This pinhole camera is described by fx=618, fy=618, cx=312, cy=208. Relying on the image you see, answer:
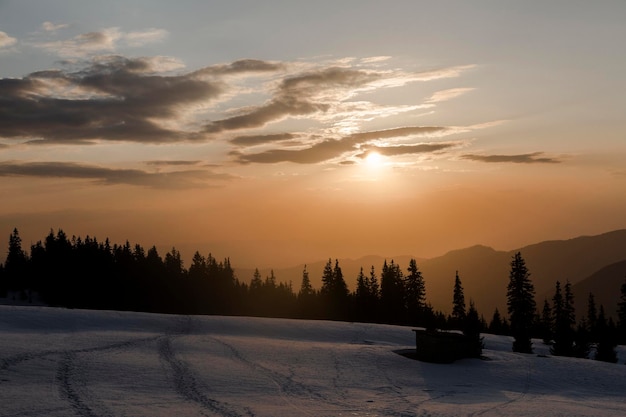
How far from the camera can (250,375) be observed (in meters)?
33.0

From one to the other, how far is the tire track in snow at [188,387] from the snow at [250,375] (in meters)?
0.08

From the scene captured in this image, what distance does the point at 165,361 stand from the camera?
34.6 metres

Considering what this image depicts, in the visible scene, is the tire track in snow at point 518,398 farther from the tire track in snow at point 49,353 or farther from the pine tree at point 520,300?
the pine tree at point 520,300

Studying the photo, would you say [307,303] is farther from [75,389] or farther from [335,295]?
[75,389]

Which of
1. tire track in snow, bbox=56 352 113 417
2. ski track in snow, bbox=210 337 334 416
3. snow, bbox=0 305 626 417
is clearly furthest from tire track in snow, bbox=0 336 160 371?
ski track in snow, bbox=210 337 334 416

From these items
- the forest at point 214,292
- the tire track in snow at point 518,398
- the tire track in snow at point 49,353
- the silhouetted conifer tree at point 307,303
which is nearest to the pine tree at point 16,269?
the forest at point 214,292

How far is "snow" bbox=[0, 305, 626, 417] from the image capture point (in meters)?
25.1

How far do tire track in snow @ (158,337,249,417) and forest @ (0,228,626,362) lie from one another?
64.0 meters

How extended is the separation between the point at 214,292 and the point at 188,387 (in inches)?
4024

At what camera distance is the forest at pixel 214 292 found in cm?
10069

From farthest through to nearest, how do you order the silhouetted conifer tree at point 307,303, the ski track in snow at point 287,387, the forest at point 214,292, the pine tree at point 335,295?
the silhouetted conifer tree at point 307,303 → the pine tree at point 335,295 → the forest at point 214,292 → the ski track in snow at point 287,387

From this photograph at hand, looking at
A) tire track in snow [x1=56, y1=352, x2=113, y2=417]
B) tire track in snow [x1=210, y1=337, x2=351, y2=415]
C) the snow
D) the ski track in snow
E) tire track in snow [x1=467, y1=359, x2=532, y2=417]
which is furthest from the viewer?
the ski track in snow

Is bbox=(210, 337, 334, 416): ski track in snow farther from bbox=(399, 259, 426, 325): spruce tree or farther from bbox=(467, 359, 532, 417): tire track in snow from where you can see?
bbox=(399, 259, 426, 325): spruce tree

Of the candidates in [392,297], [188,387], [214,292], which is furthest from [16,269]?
[188,387]
